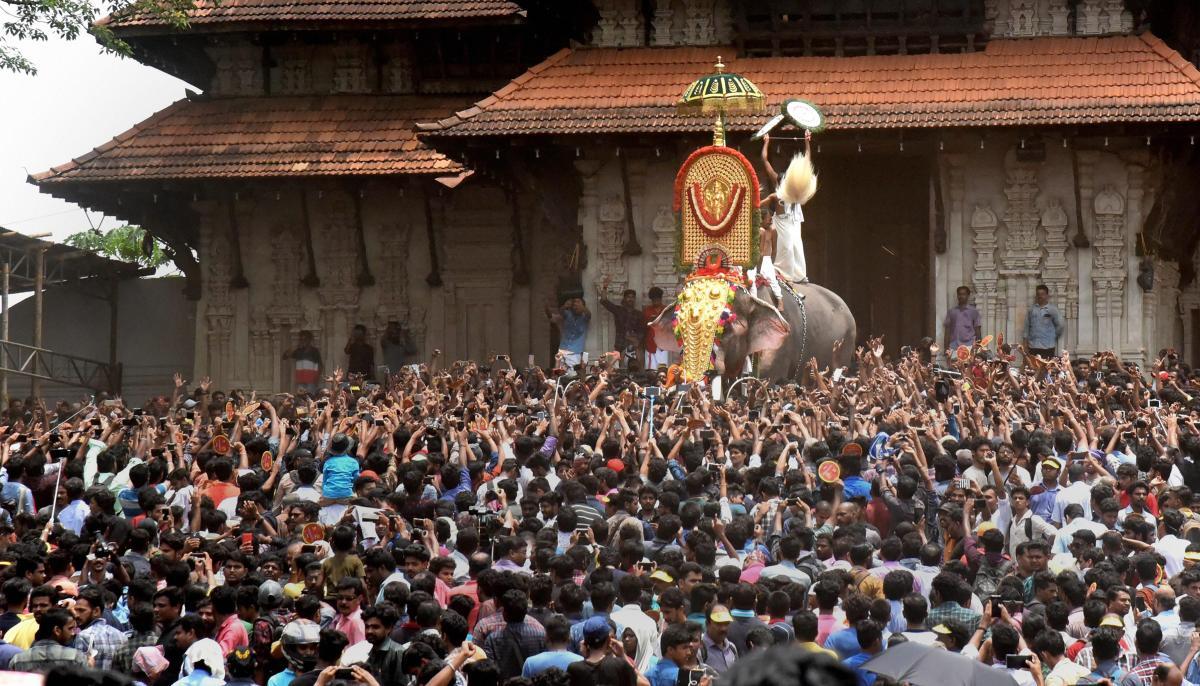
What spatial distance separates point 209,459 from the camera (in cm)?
1391

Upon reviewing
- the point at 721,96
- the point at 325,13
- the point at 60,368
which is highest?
the point at 325,13

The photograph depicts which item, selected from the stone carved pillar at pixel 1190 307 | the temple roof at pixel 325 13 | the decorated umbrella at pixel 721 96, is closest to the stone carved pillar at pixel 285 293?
the temple roof at pixel 325 13

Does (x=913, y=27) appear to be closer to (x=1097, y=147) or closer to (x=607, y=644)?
(x=1097, y=147)

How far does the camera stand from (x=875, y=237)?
26.5 meters

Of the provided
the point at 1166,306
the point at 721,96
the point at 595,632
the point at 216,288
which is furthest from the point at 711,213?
the point at 595,632

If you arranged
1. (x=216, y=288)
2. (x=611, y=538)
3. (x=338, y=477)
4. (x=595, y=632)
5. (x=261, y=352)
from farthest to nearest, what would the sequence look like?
(x=216, y=288) < (x=261, y=352) < (x=338, y=477) < (x=611, y=538) < (x=595, y=632)

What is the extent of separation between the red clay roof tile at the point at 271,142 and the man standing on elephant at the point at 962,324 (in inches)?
262

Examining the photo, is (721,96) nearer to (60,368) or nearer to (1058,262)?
(1058,262)

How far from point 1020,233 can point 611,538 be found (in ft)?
44.1

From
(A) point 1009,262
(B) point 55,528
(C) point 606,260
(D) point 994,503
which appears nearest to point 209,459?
(B) point 55,528

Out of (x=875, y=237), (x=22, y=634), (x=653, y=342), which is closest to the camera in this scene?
(x=22, y=634)

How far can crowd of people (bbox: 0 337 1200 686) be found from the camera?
920 cm

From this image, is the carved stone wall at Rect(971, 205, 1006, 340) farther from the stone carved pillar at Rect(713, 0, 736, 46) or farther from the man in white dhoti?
the stone carved pillar at Rect(713, 0, 736, 46)

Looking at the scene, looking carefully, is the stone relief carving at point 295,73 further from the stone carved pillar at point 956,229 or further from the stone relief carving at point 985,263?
the stone relief carving at point 985,263
